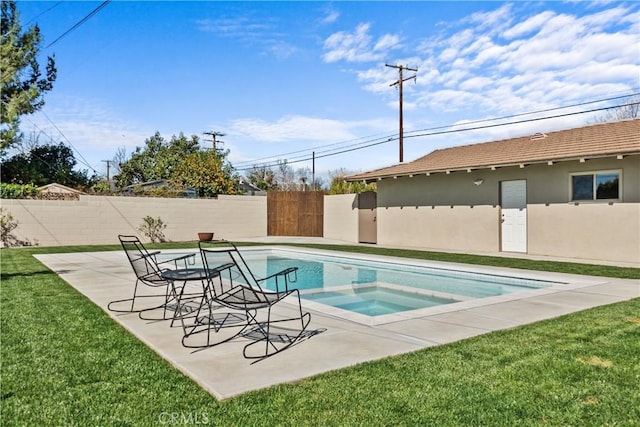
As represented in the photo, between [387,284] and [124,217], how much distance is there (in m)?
13.7

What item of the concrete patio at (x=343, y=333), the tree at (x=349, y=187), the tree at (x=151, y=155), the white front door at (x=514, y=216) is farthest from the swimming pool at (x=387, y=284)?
the tree at (x=151, y=155)

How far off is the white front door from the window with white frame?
1.44 metres

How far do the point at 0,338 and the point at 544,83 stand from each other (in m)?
20.8

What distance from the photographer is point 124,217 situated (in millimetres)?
18953

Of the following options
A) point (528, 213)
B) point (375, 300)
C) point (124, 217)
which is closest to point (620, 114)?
point (528, 213)

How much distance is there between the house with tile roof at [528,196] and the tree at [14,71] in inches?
463

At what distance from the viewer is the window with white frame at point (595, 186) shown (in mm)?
11703

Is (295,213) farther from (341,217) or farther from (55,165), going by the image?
(55,165)

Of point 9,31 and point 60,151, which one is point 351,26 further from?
point 60,151

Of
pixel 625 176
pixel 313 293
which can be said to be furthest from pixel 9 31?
pixel 625 176

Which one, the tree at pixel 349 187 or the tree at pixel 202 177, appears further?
the tree at pixel 202 177

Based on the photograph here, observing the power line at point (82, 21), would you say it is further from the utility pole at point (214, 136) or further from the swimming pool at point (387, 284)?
the utility pole at point (214, 136)

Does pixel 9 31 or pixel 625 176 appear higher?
pixel 9 31

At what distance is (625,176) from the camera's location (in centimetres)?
1144
